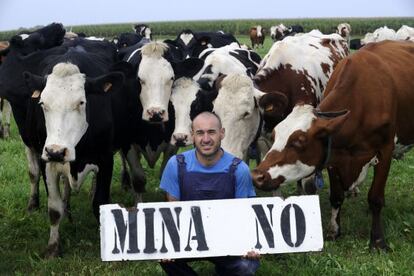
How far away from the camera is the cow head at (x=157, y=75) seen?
590 cm

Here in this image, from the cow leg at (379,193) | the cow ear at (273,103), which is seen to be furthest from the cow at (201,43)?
the cow leg at (379,193)

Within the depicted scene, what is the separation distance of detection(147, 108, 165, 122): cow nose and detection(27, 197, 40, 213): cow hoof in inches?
76.3

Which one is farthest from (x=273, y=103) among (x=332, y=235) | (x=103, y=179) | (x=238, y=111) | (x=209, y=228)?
(x=209, y=228)

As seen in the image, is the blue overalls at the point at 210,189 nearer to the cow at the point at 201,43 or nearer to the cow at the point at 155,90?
the cow at the point at 155,90

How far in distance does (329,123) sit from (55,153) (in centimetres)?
217

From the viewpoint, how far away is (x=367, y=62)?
18.0 ft

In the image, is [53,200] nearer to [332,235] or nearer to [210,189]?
[210,189]

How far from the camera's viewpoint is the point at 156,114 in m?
5.83

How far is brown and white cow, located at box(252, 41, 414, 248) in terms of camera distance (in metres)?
4.78

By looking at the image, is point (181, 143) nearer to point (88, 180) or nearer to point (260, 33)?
point (88, 180)

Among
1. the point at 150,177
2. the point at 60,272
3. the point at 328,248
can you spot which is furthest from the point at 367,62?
the point at 150,177

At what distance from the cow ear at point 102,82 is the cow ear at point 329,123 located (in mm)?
1756

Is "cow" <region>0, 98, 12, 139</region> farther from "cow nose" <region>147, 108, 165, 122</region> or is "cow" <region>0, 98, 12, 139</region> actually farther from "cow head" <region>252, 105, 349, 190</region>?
"cow head" <region>252, 105, 349, 190</region>

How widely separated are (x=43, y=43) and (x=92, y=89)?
7.55 feet
